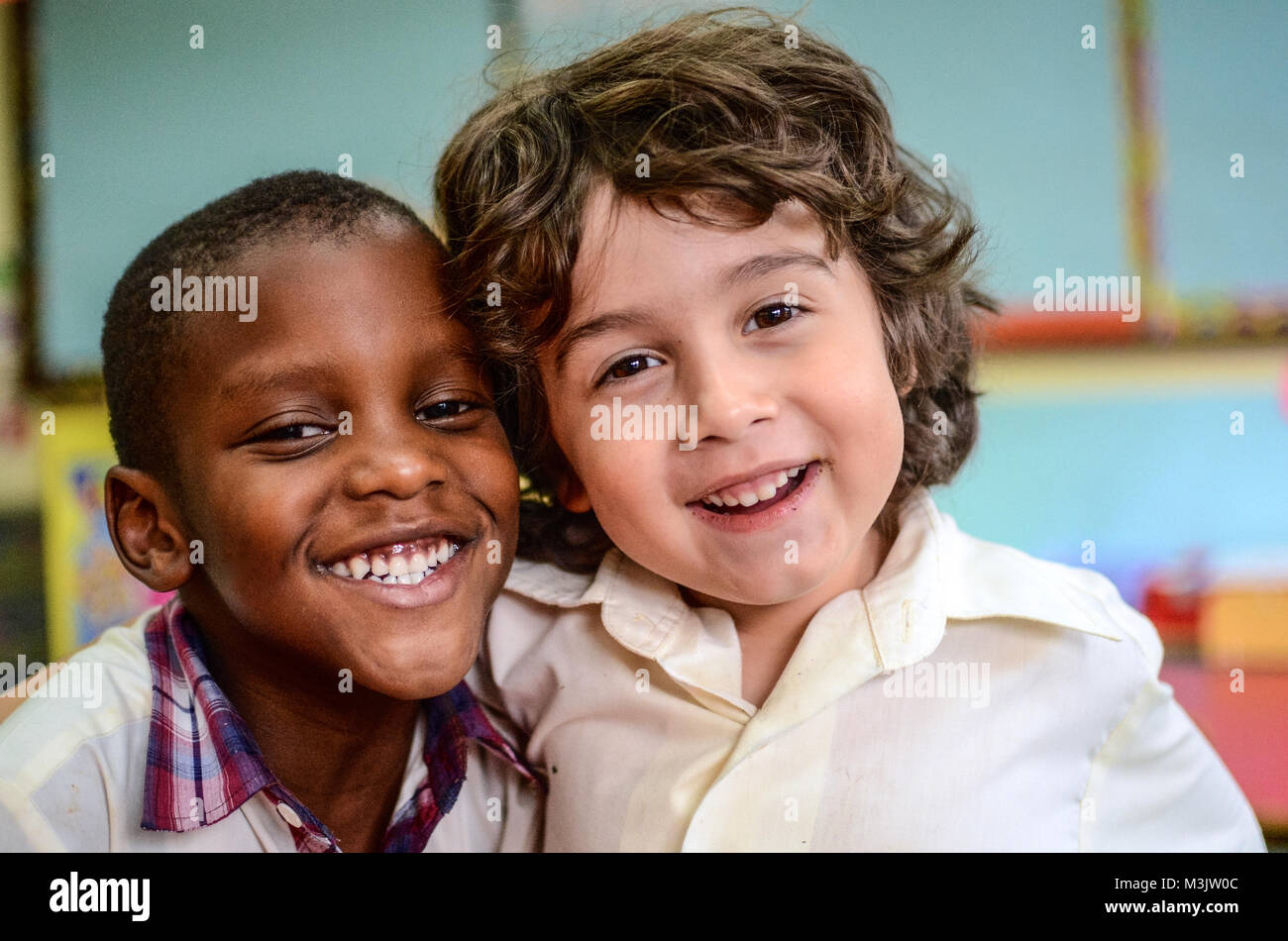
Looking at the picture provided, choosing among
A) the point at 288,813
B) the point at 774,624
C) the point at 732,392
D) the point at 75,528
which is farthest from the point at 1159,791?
the point at 75,528

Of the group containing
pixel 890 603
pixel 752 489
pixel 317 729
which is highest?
pixel 752 489

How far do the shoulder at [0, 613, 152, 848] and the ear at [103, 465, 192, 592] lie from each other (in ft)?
0.25

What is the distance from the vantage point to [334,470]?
863 mm

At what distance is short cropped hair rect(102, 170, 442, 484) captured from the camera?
892 millimetres

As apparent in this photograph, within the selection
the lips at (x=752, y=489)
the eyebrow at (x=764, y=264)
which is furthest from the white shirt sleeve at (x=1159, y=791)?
the eyebrow at (x=764, y=264)

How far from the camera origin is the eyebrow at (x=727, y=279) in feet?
2.82

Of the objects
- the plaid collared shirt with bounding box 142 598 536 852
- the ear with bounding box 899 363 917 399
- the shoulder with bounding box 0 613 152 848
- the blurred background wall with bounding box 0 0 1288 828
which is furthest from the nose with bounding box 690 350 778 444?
the blurred background wall with bounding box 0 0 1288 828

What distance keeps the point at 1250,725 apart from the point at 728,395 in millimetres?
1236

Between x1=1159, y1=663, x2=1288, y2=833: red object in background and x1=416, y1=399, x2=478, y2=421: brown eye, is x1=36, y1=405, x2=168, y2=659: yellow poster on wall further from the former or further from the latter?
x1=1159, y1=663, x2=1288, y2=833: red object in background

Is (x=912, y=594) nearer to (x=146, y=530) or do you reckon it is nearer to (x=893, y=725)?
(x=893, y=725)

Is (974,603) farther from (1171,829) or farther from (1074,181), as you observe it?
(1074,181)

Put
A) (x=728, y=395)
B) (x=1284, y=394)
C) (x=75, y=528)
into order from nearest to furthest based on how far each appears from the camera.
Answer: (x=728, y=395) → (x=75, y=528) → (x=1284, y=394)

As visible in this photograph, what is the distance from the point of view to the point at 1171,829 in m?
0.98

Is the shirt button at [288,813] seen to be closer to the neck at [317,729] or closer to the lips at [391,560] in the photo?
the neck at [317,729]
